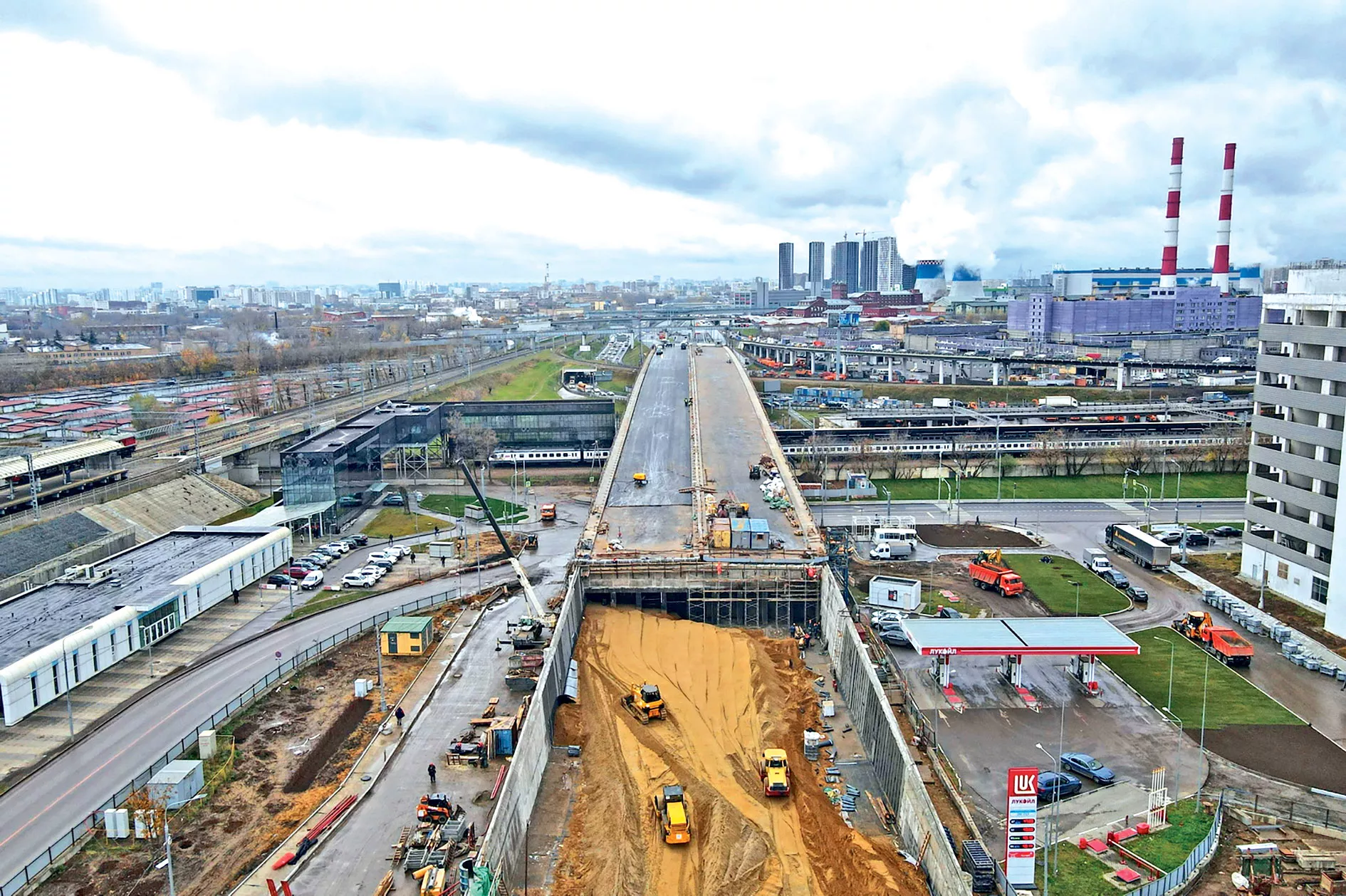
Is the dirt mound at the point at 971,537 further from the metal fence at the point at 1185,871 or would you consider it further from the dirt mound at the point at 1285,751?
the metal fence at the point at 1185,871

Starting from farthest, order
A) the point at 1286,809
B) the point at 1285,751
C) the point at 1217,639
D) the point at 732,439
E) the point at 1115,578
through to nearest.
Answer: the point at 732,439 → the point at 1115,578 → the point at 1217,639 → the point at 1285,751 → the point at 1286,809

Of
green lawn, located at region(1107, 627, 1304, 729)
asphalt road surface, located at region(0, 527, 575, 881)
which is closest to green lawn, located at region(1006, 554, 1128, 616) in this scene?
green lawn, located at region(1107, 627, 1304, 729)

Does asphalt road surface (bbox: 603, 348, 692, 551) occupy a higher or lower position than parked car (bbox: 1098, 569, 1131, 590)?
higher

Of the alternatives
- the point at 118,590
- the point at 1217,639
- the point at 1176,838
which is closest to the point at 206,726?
the point at 118,590

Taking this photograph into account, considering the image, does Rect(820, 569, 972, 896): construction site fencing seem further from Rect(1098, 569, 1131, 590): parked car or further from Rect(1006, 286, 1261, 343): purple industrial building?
Rect(1006, 286, 1261, 343): purple industrial building

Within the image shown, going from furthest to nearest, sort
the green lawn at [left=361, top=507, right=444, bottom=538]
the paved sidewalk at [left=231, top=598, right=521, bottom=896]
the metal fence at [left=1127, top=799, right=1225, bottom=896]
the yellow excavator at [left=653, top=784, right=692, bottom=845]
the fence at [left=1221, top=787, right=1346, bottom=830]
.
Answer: the green lawn at [left=361, top=507, right=444, bottom=538], the fence at [left=1221, top=787, right=1346, bottom=830], the yellow excavator at [left=653, top=784, right=692, bottom=845], the paved sidewalk at [left=231, top=598, right=521, bottom=896], the metal fence at [left=1127, top=799, right=1225, bottom=896]

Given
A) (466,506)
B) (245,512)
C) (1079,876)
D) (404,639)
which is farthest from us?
(466,506)

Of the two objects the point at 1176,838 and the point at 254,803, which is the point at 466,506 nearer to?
the point at 254,803

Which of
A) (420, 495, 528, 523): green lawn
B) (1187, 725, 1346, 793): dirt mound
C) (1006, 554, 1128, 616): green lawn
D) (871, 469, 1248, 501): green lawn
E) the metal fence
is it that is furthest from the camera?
(871, 469, 1248, 501): green lawn
